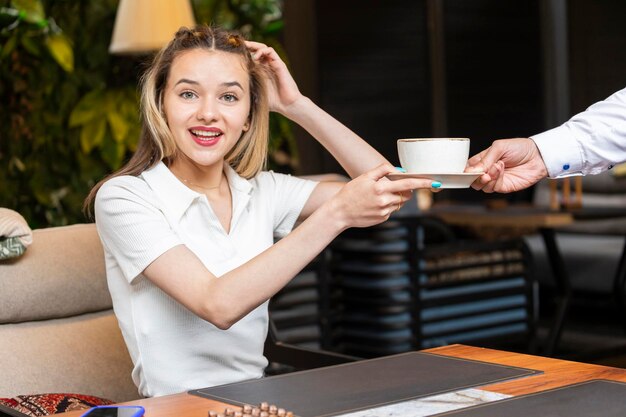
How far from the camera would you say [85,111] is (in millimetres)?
4062

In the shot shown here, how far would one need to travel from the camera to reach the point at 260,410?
1.24 meters

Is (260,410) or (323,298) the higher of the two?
(260,410)

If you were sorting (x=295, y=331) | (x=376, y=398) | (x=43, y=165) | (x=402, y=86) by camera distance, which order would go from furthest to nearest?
(x=402, y=86), (x=43, y=165), (x=295, y=331), (x=376, y=398)

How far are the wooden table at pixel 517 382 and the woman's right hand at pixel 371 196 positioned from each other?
12.4 inches

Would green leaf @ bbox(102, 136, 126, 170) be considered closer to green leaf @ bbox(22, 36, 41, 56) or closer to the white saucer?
green leaf @ bbox(22, 36, 41, 56)

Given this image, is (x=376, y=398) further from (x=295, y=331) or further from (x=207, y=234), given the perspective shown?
(x=295, y=331)

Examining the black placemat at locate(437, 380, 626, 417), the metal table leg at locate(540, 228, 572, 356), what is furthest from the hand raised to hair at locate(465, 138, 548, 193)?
the metal table leg at locate(540, 228, 572, 356)

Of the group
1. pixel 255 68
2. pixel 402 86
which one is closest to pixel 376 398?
pixel 255 68

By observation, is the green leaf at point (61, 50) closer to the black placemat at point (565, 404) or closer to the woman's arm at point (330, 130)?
the woman's arm at point (330, 130)

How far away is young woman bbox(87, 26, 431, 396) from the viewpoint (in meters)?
1.64

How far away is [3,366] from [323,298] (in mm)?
1925

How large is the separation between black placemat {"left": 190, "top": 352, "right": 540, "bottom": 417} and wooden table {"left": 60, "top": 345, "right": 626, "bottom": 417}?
29 mm

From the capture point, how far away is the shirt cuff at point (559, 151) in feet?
7.06

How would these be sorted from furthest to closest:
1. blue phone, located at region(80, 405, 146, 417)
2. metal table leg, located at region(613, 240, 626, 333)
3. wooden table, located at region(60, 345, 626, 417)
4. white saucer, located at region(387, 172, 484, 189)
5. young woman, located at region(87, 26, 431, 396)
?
metal table leg, located at region(613, 240, 626, 333) → young woman, located at region(87, 26, 431, 396) → white saucer, located at region(387, 172, 484, 189) → wooden table, located at region(60, 345, 626, 417) → blue phone, located at region(80, 405, 146, 417)
